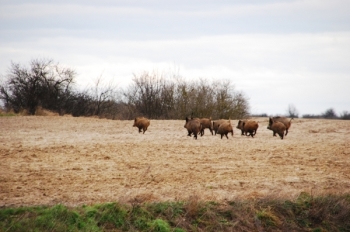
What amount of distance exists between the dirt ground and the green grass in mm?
403

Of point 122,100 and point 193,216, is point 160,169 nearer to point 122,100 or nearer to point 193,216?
point 193,216

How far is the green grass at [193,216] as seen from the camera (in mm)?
11344

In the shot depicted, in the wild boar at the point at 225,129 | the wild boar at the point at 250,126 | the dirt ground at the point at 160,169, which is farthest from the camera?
the wild boar at the point at 250,126

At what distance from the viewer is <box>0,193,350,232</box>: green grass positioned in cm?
1134

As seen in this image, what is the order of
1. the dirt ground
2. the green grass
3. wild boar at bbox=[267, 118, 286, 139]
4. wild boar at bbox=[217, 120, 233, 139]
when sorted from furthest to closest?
wild boar at bbox=[217, 120, 233, 139] < wild boar at bbox=[267, 118, 286, 139] < the dirt ground < the green grass

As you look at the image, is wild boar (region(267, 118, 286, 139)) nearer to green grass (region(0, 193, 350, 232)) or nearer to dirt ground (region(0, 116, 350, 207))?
dirt ground (region(0, 116, 350, 207))

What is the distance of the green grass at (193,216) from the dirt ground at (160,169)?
403 mm

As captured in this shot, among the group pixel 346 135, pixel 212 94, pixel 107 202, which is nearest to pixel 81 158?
pixel 107 202

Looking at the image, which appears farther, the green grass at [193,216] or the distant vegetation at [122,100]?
the distant vegetation at [122,100]

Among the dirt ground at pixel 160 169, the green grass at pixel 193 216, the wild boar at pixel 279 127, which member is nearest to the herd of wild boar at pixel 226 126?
the wild boar at pixel 279 127

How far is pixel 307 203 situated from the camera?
1432 cm

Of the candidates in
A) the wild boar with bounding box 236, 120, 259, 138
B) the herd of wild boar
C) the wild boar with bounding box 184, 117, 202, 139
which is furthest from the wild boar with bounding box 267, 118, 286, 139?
the wild boar with bounding box 184, 117, 202, 139

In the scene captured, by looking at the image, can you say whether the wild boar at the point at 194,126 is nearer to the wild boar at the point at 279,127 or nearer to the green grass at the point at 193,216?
the wild boar at the point at 279,127

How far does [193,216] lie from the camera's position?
13031 mm
